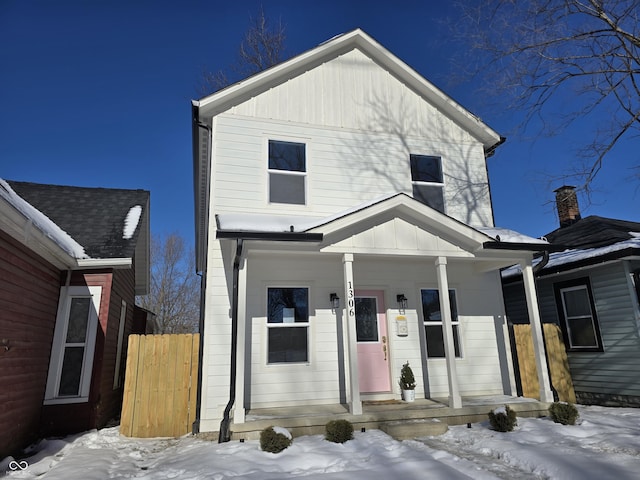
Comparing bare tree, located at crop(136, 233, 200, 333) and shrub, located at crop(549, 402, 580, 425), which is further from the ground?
bare tree, located at crop(136, 233, 200, 333)

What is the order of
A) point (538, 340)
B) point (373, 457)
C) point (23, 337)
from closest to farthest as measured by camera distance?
point (373, 457)
point (23, 337)
point (538, 340)

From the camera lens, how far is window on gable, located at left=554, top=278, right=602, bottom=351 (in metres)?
8.71

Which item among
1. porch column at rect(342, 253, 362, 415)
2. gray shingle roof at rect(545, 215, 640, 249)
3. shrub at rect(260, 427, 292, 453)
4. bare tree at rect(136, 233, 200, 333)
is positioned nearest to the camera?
shrub at rect(260, 427, 292, 453)

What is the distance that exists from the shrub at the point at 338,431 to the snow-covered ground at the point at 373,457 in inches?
5.1

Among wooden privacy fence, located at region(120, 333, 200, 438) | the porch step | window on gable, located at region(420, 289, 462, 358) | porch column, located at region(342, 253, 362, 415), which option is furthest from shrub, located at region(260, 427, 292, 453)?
window on gable, located at region(420, 289, 462, 358)

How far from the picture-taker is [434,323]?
7.95 meters

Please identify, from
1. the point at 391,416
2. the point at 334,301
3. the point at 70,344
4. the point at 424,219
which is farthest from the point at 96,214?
the point at 391,416

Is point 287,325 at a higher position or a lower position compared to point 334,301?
lower

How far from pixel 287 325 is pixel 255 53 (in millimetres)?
13744

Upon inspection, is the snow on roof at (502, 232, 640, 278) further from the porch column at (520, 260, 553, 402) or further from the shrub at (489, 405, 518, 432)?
the shrub at (489, 405, 518, 432)

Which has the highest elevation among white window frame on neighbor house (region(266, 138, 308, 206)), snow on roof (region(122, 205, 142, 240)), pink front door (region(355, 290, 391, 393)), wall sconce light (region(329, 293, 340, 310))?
white window frame on neighbor house (region(266, 138, 308, 206))

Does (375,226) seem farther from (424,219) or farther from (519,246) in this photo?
(519,246)

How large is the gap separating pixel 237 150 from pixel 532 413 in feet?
24.4

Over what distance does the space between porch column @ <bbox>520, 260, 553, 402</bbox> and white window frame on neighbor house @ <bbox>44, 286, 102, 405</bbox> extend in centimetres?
824
